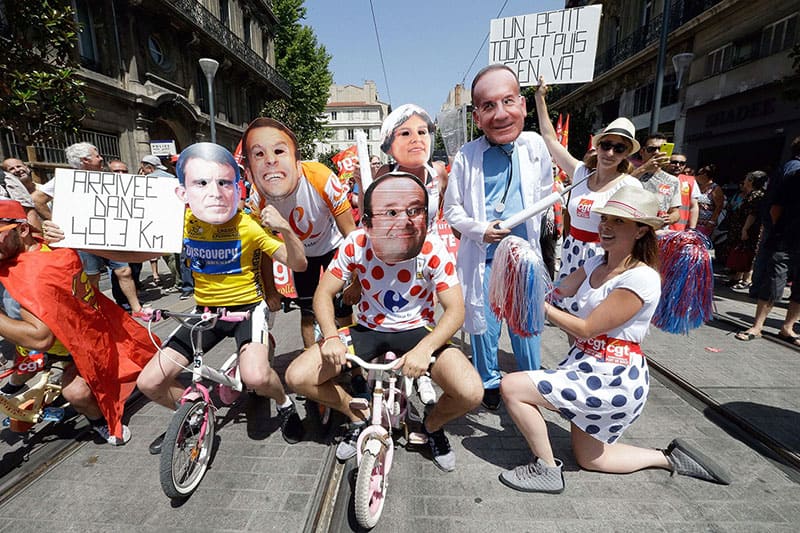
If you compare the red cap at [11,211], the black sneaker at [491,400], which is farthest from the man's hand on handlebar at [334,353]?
the red cap at [11,211]

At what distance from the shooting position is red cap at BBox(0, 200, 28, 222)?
2115 millimetres

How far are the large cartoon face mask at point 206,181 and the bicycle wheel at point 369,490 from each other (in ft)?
5.33

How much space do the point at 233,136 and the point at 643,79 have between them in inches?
811

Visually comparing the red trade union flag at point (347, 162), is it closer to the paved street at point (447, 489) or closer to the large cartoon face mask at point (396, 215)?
the large cartoon face mask at point (396, 215)

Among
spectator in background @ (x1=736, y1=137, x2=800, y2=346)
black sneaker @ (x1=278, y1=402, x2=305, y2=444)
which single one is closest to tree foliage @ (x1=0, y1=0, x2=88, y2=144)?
black sneaker @ (x1=278, y1=402, x2=305, y2=444)

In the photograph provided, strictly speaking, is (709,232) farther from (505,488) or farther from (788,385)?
(505,488)

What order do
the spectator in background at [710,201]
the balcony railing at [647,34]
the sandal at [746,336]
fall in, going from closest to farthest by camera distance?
the sandal at [746,336] < the spectator in background at [710,201] < the balcony railing at [647,34]

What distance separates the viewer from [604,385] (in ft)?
6.35

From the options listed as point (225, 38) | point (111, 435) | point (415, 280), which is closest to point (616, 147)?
point (415, 280)

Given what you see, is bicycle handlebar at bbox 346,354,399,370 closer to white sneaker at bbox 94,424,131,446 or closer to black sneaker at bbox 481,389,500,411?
black sneaker at bbox 481,389,500,411

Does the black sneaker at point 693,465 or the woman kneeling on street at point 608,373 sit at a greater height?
the woman kneeling on street at point 608,373

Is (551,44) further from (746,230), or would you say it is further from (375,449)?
(746,230)

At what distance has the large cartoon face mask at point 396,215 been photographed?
2.02 meters

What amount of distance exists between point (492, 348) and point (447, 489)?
3.45 feet
